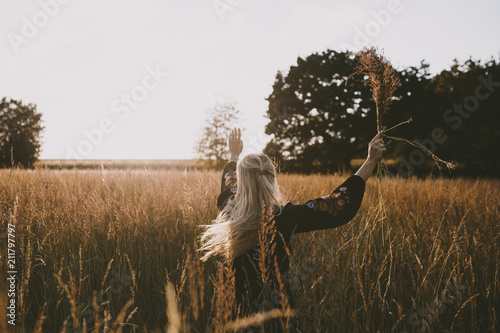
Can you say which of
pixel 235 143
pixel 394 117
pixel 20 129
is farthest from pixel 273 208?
pixel 20 129

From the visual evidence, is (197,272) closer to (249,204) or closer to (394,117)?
(249,204)

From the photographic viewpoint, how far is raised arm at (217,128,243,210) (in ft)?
7.82

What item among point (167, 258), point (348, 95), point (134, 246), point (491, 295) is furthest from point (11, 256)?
point (348, 95)

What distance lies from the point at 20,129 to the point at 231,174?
129 ft

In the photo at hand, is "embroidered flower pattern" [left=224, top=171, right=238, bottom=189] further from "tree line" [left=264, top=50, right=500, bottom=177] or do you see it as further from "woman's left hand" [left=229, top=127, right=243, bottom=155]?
"tree line" [left=264, top=50, right=500, bottom=177]

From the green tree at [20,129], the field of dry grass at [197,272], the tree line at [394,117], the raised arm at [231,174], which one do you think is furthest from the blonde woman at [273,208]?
the green tree at [20,129]

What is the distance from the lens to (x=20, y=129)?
31719 millimetres

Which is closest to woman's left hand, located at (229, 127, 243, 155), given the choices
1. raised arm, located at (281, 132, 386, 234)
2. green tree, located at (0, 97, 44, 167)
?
raised arm, located at (281, 132, 386, 234)

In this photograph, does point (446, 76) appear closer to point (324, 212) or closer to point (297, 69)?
point (297, 69)

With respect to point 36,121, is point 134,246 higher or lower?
lower

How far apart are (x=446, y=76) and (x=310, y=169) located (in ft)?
35.5

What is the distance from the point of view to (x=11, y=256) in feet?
7.55

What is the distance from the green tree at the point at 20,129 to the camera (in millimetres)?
29672

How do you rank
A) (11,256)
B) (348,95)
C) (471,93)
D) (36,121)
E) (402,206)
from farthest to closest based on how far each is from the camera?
(36,121) → (348,95) → (471,93) → (402,206) → (11,256)
